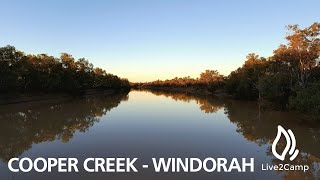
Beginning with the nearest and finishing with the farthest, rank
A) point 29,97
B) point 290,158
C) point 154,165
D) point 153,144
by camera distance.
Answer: point 154,165, point 290,158, point 153,144, point 29,97

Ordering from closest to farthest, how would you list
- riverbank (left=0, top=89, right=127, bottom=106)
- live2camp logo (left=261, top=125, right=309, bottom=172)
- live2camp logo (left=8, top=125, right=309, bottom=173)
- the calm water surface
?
1. the calm water surface
2. live2camp logo (left=8, top=125, right=309, bottom=173)
3. live2camp logo (left=261, top=125, right=309, bottom=172)
4. riverbank (left=0, top=89, right=127, bottom=106)

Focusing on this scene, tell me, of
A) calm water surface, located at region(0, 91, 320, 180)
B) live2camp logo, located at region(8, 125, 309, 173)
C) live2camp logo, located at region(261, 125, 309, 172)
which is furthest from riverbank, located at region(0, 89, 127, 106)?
live2camp logo, located at region(261, 125, 309, 172)

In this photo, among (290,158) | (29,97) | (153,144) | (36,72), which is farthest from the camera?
(36,72)

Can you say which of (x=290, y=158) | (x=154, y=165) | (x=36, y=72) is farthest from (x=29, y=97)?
(x=290, y=158)

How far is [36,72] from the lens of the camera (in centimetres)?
5034

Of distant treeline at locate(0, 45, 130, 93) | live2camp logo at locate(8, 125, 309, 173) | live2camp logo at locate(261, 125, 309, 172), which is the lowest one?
live2camp logo at locate(261, 125, 309, 172)

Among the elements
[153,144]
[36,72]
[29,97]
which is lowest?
[153,144]

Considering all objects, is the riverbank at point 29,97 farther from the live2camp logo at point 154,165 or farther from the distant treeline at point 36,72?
the live2camp logo at point 154,165

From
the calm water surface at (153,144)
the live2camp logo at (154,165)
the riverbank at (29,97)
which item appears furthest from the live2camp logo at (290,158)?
the riverbank at (29,97)

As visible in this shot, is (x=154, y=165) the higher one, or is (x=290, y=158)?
(x=154, y=165)

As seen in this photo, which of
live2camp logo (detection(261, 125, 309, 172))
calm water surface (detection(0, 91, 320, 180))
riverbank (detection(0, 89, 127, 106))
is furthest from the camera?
riverbank (detection(0, 89, 127, 106))

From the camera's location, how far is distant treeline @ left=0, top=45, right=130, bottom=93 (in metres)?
41.7

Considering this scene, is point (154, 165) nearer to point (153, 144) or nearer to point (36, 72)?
point (153, 144)

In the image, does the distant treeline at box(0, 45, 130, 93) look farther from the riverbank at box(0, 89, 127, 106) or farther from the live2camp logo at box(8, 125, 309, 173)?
the live2camp logo at box(8, 125, 309, 173)
